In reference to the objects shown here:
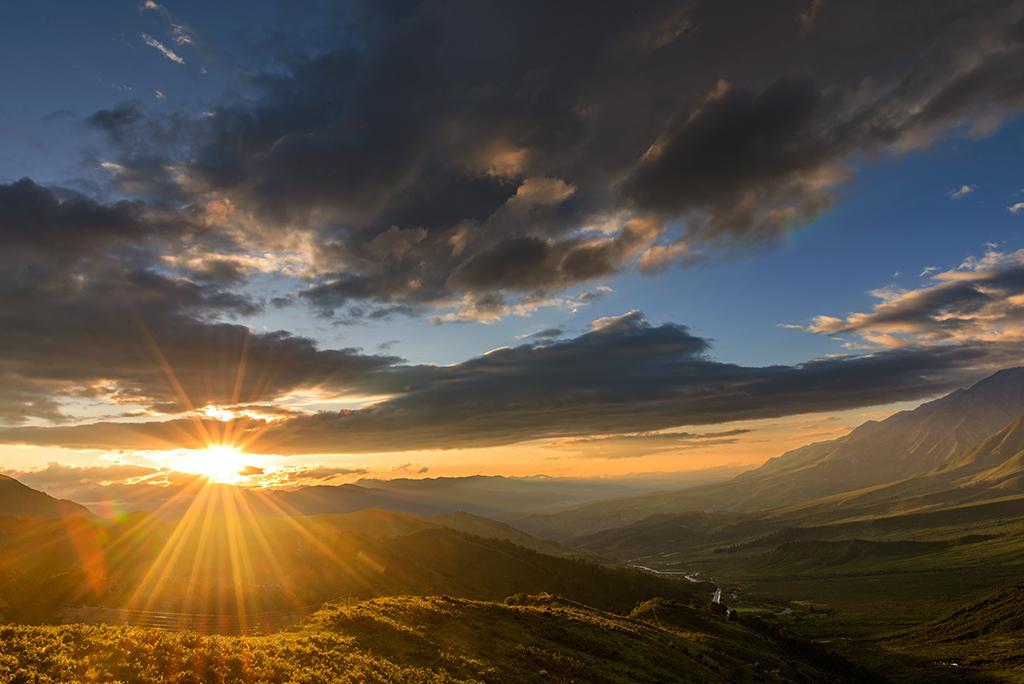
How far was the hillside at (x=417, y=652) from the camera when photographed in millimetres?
32875

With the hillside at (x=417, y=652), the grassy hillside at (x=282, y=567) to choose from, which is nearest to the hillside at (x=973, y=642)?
the hillside at (x=417, y=652)

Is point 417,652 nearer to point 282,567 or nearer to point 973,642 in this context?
point 282,567

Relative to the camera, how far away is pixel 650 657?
62250 millimetres

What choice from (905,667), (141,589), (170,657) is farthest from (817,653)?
(141,589)

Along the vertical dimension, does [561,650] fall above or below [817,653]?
above

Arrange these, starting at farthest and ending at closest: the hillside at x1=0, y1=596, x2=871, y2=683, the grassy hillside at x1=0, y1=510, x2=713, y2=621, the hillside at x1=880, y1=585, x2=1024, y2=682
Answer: the hillside at x1=880, y1=585, x2=1024, y2=682 → the grassy hillside at x1=0, y1=510, x2=713, y2=621 → the hillside at x1=0, y1=596, x2=871, y2=683

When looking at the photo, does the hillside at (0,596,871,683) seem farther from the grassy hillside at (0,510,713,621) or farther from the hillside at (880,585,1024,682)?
the hillside at (880,585,1024,682)

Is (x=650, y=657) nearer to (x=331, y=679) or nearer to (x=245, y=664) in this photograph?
(x=331, y=679)

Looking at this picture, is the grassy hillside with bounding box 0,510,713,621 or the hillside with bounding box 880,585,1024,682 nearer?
the grassy hillside with bounding box 0,510,713,621

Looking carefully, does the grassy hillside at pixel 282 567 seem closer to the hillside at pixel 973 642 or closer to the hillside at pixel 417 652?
the hillside at pixel 417 652

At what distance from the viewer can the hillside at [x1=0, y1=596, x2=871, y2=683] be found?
32875 millimetres

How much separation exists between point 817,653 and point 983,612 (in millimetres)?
94646

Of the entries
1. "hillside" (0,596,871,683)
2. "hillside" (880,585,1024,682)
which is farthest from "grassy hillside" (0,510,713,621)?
"hillside" (880,585,1024,682)

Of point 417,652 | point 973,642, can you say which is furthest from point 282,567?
point 973,642
